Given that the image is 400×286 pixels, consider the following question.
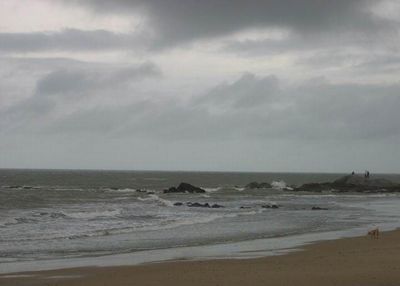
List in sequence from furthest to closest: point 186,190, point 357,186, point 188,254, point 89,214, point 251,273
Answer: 1. point 357,186
2. point 186,190
3. point 89,214
4. point 188,254
5. point 251,273

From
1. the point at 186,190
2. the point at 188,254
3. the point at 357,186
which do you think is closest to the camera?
the point at 188,254

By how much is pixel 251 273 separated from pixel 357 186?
74089mm

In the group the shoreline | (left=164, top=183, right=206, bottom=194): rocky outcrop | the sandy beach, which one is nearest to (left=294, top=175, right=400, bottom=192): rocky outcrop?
(left=164, top=183, right=206, bottom=194): rocky outcrop

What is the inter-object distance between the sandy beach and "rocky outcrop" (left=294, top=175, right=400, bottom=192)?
67.0m

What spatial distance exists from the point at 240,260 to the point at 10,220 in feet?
51.0

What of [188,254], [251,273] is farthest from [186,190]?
[251,273]

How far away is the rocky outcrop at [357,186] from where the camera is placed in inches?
3246

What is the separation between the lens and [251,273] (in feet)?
44.7

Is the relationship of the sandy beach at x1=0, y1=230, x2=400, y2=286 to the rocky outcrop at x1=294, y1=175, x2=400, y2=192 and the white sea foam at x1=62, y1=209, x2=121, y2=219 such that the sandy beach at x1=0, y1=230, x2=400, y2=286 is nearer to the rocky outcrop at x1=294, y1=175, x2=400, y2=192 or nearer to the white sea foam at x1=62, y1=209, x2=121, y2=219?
the white sea foam at x1=62, y1=209, x2=121, y2=219

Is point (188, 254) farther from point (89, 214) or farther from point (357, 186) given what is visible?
→ point (357, 186)

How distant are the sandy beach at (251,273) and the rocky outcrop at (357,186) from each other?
6702cm

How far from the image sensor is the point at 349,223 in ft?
99.5

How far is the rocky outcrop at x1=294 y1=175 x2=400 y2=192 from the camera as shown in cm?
8244

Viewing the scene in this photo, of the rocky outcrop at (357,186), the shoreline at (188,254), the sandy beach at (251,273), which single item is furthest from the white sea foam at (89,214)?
the rocky outcrop at (357,186)
